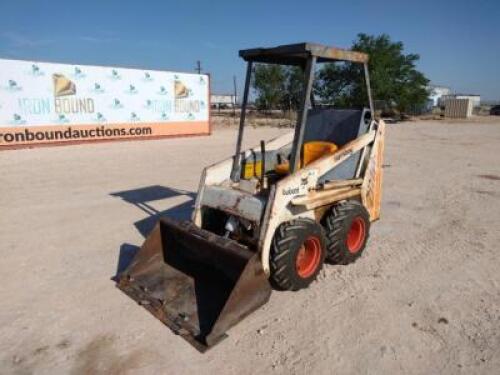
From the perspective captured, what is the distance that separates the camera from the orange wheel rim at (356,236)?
14.9 ft

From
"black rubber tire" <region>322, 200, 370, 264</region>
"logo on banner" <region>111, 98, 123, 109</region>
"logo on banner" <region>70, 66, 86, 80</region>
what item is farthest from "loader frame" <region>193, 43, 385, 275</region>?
"logo on banner" <region>111, 98, 123, 109</region>

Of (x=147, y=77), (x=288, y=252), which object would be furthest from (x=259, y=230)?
(x=147, y=77)

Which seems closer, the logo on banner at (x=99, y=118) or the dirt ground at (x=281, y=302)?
the dirt ground at (x=281, y=302)

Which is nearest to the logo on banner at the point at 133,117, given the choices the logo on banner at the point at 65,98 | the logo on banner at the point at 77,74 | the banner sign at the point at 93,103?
the banner sign at the point at 93,103

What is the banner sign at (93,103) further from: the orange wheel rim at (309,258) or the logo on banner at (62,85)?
the orange wheel rim at (309,258)

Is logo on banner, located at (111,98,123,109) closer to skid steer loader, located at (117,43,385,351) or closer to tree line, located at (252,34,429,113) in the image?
skid steer loader, located at (117,43,385,351)

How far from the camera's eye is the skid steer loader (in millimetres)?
3432

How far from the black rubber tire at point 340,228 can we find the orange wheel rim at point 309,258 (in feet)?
0.92

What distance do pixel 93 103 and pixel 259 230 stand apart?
45.3 ft

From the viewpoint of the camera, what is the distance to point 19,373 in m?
2.83

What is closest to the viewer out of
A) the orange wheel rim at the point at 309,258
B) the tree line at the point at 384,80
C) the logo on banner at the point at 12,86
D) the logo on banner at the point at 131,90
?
the orange wheel rim at the point at 309,258

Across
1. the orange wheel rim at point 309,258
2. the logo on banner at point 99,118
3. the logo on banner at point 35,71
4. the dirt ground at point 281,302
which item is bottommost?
the dirt ground at point 281,302

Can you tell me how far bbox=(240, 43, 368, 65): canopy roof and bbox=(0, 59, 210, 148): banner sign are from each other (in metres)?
12.5

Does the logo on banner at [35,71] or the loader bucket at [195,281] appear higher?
the logo on banner at [35,71]
